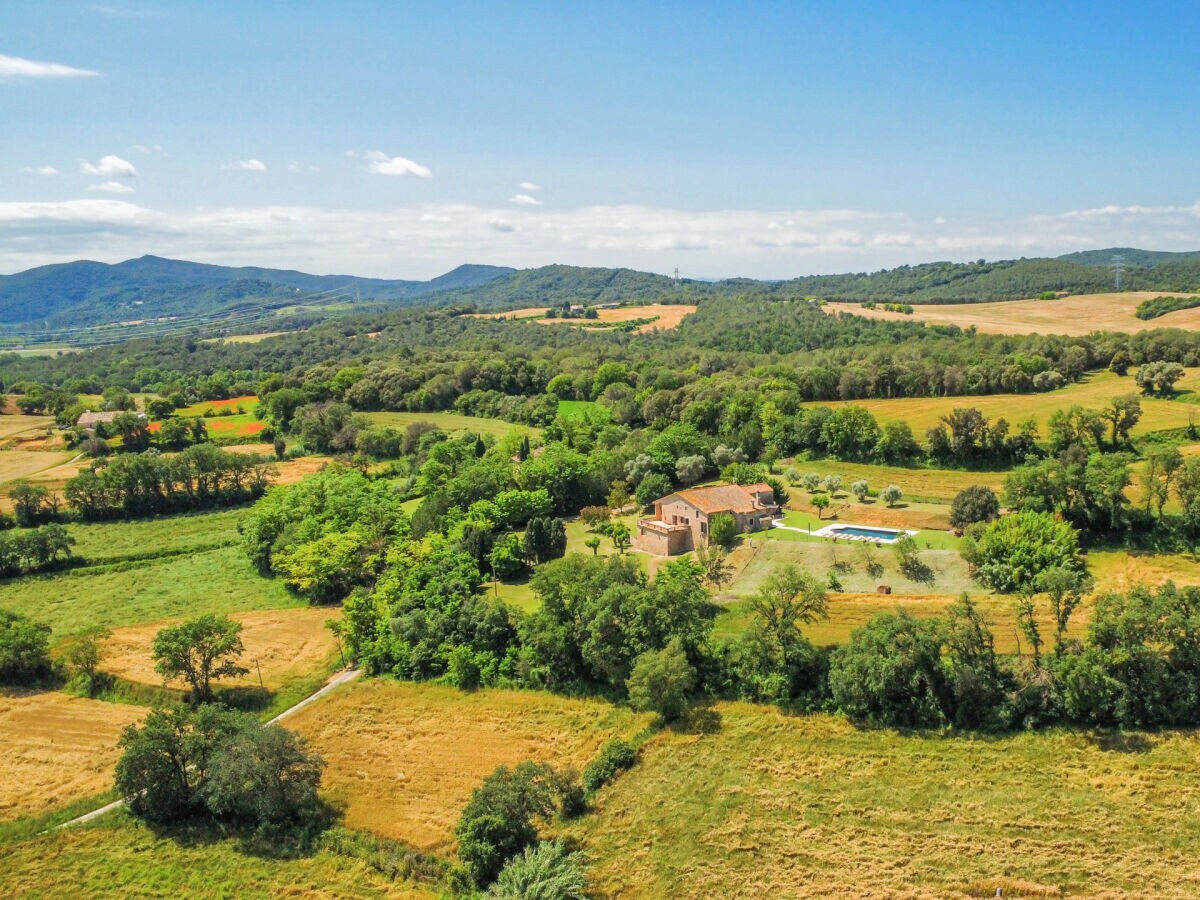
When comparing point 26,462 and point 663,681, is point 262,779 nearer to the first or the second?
point 663,681

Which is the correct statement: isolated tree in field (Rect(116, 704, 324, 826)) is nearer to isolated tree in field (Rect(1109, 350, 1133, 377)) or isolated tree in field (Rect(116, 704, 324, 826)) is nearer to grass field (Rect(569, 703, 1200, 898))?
grass field (Rect(569, 703, 1200, 898))

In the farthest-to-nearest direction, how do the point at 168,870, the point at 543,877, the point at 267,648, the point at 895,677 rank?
the point at 267,648, the point at 895,677, the point at 168,870, the point at 543,877

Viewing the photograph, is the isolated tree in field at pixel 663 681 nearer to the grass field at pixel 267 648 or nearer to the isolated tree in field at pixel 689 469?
the grass field at pixel 267 648

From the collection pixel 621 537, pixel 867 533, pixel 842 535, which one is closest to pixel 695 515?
pixel 621 537

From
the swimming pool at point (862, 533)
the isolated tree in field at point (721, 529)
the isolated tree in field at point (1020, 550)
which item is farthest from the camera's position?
the isolated tree in field at point (721, 529)

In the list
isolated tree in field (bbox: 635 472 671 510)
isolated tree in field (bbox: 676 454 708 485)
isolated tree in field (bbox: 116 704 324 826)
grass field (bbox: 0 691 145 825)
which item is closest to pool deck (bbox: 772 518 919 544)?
isolated tree in field (bbox: 635 472 671 510)

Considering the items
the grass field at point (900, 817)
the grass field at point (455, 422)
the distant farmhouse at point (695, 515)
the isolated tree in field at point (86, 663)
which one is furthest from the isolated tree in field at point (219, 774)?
the grass field at point (455, 422)
